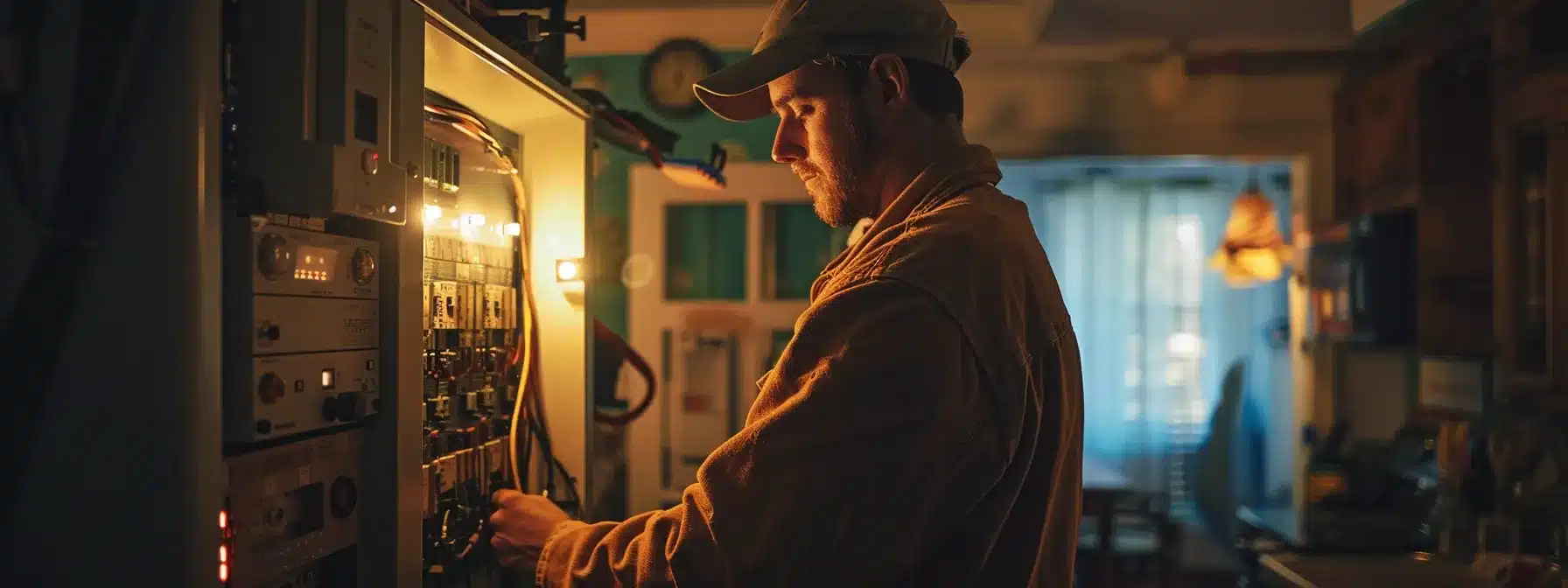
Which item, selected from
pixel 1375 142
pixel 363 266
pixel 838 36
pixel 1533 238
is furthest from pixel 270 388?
pixel 1375 142

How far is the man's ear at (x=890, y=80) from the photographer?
1045mm

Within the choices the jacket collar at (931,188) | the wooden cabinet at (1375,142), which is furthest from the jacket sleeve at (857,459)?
the wooden cabinet at (1375,142)

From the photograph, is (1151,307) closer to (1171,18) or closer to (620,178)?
(1171,18)

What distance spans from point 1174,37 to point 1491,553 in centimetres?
192

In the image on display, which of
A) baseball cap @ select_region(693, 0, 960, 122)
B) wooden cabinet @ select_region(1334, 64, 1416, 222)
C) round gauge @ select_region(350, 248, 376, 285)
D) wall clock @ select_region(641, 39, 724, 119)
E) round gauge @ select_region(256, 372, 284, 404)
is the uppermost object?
wall clock @ select_region(641, 39, 724, 119)

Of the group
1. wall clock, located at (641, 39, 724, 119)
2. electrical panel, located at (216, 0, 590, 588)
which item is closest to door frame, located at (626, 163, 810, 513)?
wall clock, located at (641, 39, 724, 119)

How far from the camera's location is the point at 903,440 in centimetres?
84

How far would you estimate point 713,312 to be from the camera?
369 centimetres

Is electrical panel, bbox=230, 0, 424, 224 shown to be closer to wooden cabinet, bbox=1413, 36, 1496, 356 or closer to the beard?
the beard

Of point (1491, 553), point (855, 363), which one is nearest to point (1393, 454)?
point (1491, 553)

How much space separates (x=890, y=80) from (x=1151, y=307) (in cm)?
506

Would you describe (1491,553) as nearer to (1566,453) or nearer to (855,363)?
(1566,453)

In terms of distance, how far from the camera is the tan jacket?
848 millimetres

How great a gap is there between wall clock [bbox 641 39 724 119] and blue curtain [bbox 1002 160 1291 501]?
2494 mm
